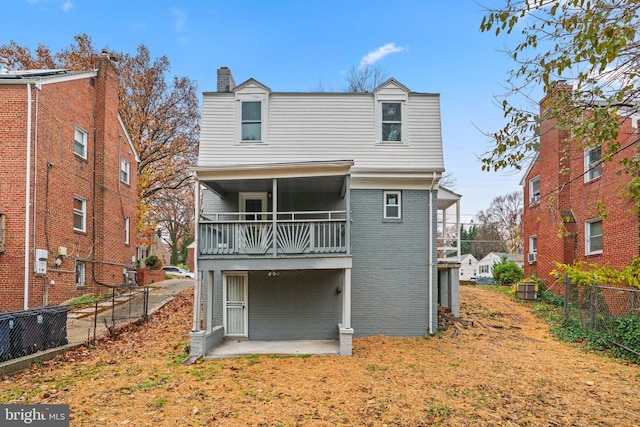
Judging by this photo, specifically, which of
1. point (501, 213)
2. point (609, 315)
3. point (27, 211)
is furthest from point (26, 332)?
point (501, 213)

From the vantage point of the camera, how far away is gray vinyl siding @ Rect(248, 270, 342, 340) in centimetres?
1166

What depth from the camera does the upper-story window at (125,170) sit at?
1917cm

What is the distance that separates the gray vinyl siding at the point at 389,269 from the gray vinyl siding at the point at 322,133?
1355 millimetres

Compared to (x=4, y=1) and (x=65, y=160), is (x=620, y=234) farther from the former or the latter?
(x=4, y=1)

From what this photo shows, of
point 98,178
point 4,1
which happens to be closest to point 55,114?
point 98,178

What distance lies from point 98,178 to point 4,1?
705cm

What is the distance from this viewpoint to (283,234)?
10.3m

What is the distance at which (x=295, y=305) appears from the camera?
11.7 m

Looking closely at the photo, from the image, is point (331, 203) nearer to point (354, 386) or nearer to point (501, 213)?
point (354, 386)

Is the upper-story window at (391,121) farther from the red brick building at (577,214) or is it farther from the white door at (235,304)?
the white door at (235,304)

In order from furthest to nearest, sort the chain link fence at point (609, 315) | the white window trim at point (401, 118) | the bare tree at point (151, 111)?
the bare tree at point (151, 111), the white window trim at point (401, 118), the chain link fence at point (609, 315)

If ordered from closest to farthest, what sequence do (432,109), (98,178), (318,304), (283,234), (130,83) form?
(283,234) < (318,304) < (432,109) < (98,178) < (130,83)

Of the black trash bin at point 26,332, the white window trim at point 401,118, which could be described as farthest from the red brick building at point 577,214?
the black trash bin at point 26,332

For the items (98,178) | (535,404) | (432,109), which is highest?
(432,109)
